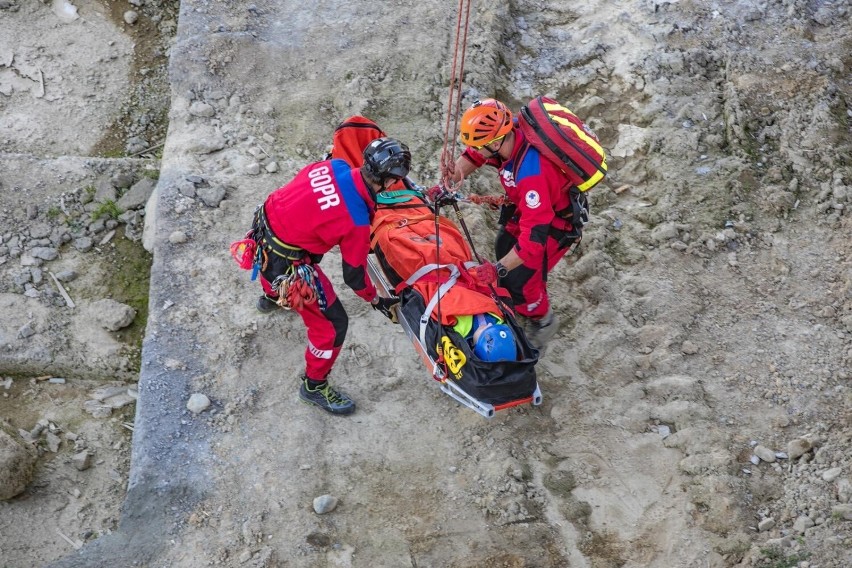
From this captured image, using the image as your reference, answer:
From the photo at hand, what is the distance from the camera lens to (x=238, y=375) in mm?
5832

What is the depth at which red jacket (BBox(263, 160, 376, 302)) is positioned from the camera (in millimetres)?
4738

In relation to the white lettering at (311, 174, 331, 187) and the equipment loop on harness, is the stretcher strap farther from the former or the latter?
the white lettering at (311, 174, 331, 187)

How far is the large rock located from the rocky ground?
0.08 feet

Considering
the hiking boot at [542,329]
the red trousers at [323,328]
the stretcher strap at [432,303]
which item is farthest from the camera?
the hiking boot at [542,329]

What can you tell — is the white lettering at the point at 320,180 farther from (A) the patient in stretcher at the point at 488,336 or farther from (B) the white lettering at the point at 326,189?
(A) the patient in stretcher at the point at 488,336

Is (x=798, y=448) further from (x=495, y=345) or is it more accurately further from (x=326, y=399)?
(x=326, y=399)

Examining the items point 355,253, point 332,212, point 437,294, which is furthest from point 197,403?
point 437,294

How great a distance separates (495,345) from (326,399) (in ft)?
5.03

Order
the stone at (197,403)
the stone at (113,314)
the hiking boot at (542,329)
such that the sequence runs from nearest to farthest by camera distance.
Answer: the stone at (197,403) → the hiking boot at (542,329) → the stone at (113,314)

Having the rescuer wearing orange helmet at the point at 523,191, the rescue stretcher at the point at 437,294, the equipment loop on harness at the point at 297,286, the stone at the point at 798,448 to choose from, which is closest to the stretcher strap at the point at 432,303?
the rescue stretcher at the point at 437,294

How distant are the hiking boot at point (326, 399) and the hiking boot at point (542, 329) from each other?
1.53 metres

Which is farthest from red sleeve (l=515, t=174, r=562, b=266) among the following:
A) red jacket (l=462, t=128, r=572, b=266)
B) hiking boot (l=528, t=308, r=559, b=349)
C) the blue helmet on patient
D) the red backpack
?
hiking boot (l=528, t=308, r=559, b=349)

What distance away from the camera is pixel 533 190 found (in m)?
5.13

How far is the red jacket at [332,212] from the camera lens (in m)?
4.74
